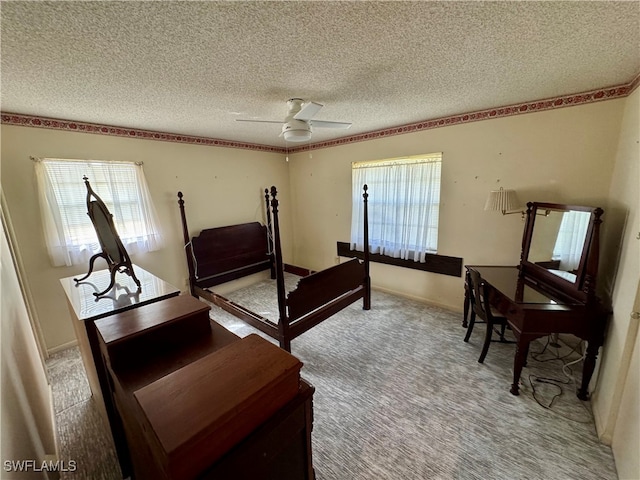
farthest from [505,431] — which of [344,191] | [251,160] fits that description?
[251,160]

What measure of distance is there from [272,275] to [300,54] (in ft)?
11.7

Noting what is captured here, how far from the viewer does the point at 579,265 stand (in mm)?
1867

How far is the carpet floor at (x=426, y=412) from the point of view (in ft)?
4.87

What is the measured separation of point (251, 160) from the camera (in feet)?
13.8

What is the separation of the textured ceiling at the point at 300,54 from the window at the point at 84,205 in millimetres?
538

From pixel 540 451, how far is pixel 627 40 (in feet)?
7.93

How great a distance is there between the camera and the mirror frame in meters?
1.74

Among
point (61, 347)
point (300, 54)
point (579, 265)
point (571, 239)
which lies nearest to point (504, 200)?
point (571, 239)

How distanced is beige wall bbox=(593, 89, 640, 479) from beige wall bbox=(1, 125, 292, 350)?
13.6ft

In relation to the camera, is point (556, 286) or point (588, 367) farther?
point (556, 286)

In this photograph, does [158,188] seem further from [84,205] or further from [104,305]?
[104,305]

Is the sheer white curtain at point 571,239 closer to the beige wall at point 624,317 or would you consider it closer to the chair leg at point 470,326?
the beige wall at point 624,317

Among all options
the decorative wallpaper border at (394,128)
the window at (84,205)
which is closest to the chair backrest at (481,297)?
the decorative wallpaper border at (394,128)

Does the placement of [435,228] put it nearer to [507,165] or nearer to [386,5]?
[507,165]
